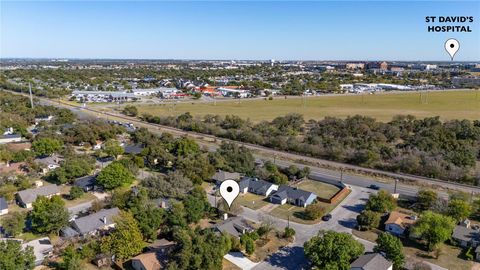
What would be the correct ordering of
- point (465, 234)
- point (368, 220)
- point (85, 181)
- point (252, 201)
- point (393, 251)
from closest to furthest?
1. point (393, 251)
2. point (465, 234)
3. point (368, 220)
4. point (252, 201)
5. point (85, 181)

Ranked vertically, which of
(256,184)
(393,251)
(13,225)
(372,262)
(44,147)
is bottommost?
(256,184)

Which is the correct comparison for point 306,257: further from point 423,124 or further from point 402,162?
point 423,124

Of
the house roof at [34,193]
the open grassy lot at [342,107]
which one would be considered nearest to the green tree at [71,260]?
the house roof at [34,193]

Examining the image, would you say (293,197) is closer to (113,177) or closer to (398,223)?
(398,223)

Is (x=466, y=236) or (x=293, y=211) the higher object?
(x=466, y=236)

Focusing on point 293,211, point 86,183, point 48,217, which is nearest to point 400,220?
point 293,211

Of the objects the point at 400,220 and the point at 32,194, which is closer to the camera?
the point at 400,220

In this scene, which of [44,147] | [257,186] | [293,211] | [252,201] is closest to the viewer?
[293,211]

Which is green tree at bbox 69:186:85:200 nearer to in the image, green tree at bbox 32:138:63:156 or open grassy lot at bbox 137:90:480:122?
green tree at bbox 32:138:63:156
